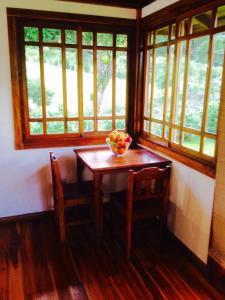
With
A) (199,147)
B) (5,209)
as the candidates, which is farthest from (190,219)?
(5,209)

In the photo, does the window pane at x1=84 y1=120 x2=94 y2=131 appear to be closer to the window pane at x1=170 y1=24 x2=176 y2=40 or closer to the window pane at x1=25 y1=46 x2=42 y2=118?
the window pane at x1=25 y1=46 x2=42 y2=118

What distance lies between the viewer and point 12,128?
2814mm

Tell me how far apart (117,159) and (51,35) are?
142cm

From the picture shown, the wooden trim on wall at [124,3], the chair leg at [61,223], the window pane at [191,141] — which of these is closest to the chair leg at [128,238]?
the chair leg at [61,223]

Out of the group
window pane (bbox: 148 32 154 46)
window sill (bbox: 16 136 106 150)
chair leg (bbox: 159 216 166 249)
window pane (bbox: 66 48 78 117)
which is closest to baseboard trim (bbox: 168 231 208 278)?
chair leg (bbox: 159 216 166 249)

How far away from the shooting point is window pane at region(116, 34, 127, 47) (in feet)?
9.91

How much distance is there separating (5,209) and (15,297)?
1153 millimetres

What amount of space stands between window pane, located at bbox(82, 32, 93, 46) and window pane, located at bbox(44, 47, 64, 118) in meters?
0.28

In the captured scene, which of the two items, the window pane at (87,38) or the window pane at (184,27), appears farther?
the window pane at (87,38)

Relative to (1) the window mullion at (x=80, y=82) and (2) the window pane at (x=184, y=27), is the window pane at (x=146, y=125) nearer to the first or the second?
(1) the window mullion at (x=80, y=82)

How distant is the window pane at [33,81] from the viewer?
2760 millimetres

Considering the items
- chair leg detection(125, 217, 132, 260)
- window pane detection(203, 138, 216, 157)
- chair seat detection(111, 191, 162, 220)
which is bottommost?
chair leg detection(125, 217, 132, 260)

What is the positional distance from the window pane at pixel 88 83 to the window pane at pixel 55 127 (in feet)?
0.98

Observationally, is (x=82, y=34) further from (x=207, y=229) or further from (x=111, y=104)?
(x=207, y=229)
